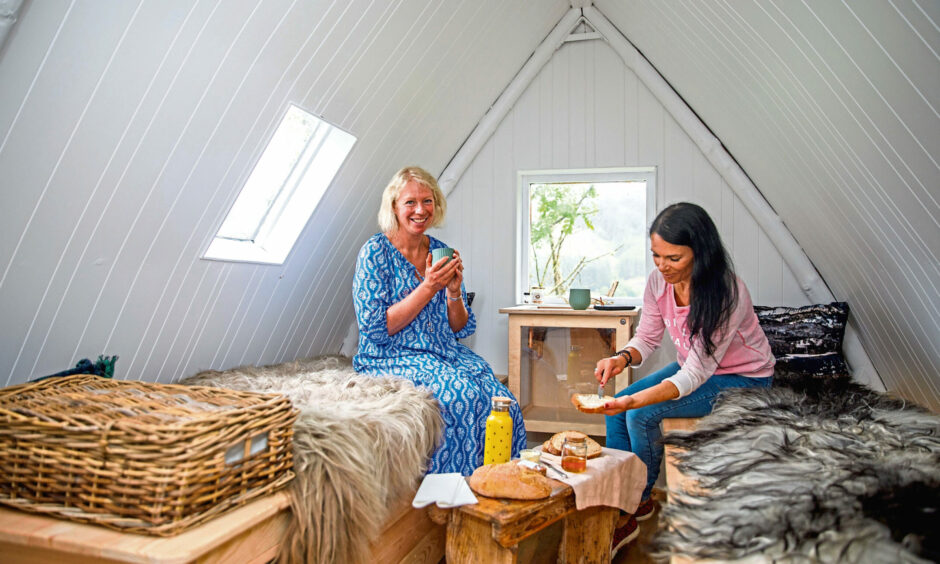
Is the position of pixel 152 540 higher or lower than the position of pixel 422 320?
lower

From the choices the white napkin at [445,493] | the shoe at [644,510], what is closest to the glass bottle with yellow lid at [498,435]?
the white napkin at [445,493]

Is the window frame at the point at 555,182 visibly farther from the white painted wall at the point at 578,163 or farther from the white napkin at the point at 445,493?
the white napkin at the point at 445,493

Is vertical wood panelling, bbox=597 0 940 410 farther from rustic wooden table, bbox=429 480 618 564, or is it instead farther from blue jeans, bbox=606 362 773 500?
rustic wooden table, bbox=429 480 618 564

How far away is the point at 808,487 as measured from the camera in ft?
3.68

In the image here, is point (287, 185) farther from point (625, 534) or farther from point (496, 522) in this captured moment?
point (625, 534)

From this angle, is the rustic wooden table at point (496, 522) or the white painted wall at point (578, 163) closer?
the rustic wooden table at point (496, 522)

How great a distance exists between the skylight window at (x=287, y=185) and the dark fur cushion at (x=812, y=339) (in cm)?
226

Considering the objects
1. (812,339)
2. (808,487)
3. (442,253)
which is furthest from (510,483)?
(812,339)

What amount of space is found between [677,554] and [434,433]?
4.05ft

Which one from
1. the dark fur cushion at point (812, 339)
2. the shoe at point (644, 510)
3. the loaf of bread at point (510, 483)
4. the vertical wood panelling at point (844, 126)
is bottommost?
the shoe at point (644, 510)

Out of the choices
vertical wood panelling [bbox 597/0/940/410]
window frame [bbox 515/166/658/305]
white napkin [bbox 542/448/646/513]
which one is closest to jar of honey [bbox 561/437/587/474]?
white napkin [bbox 542/448/646/513]

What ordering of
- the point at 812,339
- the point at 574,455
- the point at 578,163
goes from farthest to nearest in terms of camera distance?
→ the point at 578,163 < the point at 812,339 < the point at 574,455

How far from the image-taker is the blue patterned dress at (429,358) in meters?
2.38

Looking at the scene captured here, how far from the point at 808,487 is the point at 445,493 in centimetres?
90
